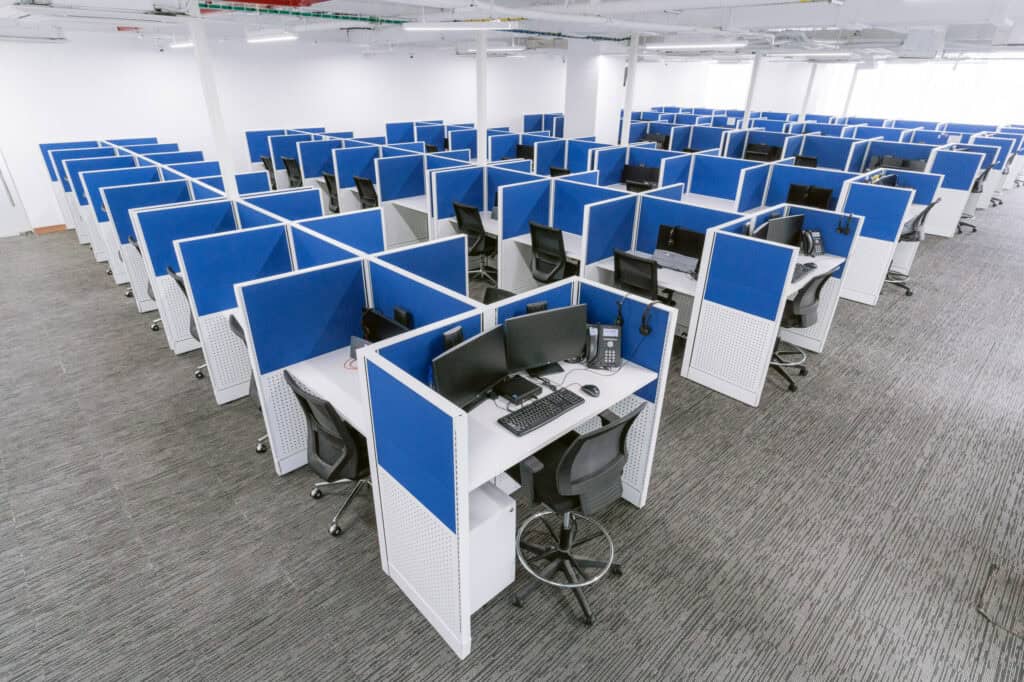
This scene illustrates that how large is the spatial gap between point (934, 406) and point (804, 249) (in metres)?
1.61

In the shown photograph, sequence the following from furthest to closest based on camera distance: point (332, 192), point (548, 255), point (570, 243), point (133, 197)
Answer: point (332, 192) < point (570, 243) < point (548, 255) < point (133, 197)

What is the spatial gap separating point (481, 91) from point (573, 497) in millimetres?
5522

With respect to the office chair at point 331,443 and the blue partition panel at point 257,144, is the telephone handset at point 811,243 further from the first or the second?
the blue partition panel at point 257,144

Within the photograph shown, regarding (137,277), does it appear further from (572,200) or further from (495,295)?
(572,200)

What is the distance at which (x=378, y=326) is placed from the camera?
2.97 metres

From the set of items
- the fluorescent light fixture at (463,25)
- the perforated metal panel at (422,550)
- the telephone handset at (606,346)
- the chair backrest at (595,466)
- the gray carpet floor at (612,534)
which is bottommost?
the gray carpet floor at (612,534)

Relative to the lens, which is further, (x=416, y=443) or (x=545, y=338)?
(x=545, y=338)

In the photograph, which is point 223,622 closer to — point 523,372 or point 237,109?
point 523,372

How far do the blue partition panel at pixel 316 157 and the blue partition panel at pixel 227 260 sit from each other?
4.82 m

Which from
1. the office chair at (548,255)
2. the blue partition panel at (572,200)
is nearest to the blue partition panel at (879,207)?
the blue partition panel at (572,200)

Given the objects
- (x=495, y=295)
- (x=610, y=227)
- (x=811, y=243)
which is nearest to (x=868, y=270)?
(x=811, y=243)

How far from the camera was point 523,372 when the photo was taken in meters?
2.83

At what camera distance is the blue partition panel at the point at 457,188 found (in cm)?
599

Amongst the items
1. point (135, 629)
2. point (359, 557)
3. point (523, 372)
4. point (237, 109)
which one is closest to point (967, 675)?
point (523, 372)
